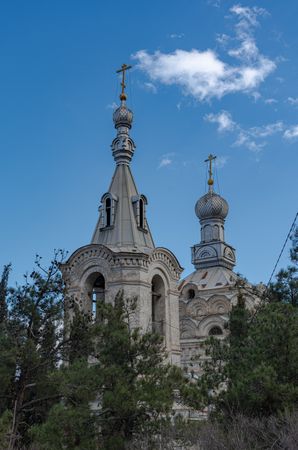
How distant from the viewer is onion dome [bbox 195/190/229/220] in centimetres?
3869

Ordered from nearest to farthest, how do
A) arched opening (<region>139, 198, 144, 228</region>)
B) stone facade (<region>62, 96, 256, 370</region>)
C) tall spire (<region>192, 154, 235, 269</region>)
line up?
stone facade (<region>62, 96, 256, 370</region>) < arched opening (<region>139, 198, 144, 228</region>) < tall spire (<region>192, 154, 235, 269</region>)

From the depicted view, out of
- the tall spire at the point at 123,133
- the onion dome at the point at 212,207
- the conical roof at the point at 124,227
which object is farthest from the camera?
the onion dome at the point at 212,207

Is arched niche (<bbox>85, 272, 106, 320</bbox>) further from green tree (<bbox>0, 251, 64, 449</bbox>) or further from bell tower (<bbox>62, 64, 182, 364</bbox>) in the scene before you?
green tree (<bbox>0, 251, 64, 449</bbox>)

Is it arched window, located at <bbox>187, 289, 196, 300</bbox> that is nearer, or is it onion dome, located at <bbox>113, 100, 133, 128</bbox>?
onion dome, located at <bbox>113, 100, 133, 128</bbox>

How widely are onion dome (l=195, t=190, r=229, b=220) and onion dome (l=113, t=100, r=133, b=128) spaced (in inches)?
602

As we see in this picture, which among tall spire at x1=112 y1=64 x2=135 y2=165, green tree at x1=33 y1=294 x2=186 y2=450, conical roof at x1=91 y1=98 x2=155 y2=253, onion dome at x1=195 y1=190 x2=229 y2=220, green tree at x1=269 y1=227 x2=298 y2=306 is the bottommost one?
green tree at x1=33 y1=294 x2=186 y2=450

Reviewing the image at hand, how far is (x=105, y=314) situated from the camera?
14258 mm

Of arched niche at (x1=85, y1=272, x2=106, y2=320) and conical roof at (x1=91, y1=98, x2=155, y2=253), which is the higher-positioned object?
conical roof at (x1=91, y1=98, x2=155, y2=253)

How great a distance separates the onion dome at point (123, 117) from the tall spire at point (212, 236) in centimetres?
1528

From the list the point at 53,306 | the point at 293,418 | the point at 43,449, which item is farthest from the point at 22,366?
the point at 293,418

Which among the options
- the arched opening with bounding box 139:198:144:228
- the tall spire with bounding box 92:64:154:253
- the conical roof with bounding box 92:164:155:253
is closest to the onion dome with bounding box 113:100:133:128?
the tall spire with bounding box 92:64:154:253

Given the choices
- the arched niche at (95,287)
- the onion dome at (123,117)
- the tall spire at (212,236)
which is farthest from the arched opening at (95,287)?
the tall spire at (212,236)

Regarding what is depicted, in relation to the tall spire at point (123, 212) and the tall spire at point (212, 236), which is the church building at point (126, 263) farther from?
the tall spire at point (212, 236)

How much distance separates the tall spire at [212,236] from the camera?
124ft
